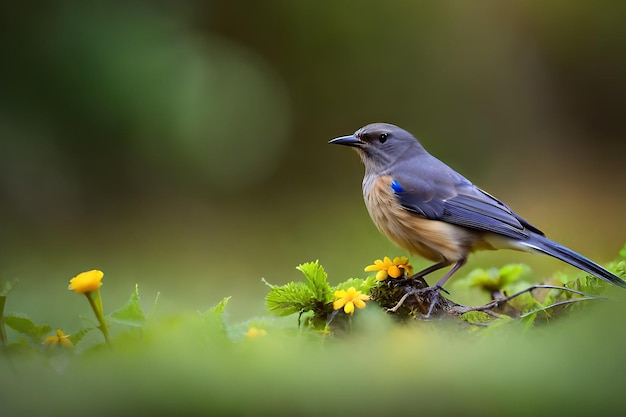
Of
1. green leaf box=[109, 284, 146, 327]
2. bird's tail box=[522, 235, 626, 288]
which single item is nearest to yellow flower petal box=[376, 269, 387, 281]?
bird's tail box=[522, 235, 626, 288]

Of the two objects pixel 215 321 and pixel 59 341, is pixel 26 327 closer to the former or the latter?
pixel 59 341

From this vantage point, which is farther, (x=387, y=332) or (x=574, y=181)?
(x=574, y=181)

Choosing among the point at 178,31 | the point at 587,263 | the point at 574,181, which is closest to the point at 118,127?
the point at 178,31

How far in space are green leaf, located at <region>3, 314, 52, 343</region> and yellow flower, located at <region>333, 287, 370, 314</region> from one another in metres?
0.67

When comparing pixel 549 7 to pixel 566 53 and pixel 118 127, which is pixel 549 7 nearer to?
pixel 566 53

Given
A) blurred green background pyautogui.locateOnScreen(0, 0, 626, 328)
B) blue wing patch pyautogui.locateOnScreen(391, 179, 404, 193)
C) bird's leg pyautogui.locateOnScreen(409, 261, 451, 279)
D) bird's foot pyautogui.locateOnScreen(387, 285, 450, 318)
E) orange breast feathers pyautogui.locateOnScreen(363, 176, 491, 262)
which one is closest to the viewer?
bird's foot pyautogui.locateOnScreen(387, 285, 450, 318)

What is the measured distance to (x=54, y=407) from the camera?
2.57ft

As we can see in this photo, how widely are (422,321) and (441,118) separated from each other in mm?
7356

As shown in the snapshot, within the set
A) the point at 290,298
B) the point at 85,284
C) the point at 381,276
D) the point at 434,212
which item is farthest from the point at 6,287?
the point at 434,212

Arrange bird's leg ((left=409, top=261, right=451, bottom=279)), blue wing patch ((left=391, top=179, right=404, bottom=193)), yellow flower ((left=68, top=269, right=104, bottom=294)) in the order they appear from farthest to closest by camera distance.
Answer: blue wing patch ((left=391, top=179, right=404, bottom=193)) → bird's leg ((left=409, top=261, right=451, bottom=279)) → yellow flower ((left=68, top=269, right=104, bottom=294))

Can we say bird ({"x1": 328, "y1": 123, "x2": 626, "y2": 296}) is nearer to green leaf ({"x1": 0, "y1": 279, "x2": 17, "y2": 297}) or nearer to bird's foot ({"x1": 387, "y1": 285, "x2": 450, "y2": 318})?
bird's foot ({"x1": 387, "y1": 285, "x2": 450, "y2": 318})

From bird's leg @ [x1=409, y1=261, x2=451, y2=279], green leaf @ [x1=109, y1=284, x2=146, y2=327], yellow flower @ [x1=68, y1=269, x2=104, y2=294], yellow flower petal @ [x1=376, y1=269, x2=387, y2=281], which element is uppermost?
bird's leg @ [x1=409, y1=261, x2=451, y2=279]

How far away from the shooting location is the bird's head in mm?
3307

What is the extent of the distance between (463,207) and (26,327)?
6.36 ft
